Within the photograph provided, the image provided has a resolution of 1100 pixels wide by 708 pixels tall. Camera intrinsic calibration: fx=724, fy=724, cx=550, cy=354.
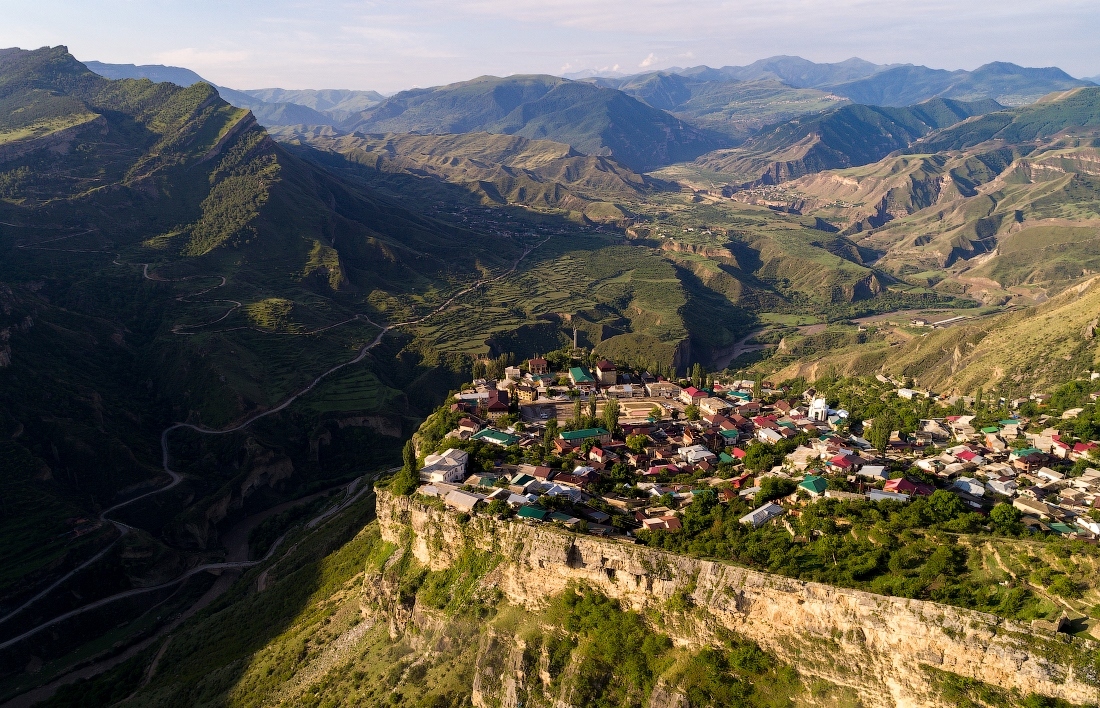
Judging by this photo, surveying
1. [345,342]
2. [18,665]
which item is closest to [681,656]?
[18,665]

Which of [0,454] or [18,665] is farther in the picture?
[0,454]

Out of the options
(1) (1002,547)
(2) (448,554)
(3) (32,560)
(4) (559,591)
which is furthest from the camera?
(3) (32,560)

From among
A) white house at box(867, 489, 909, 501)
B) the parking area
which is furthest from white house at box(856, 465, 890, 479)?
the parking area

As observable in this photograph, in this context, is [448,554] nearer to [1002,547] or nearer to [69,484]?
[1002,547]

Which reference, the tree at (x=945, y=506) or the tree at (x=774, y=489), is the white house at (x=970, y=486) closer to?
the tree at (x=945, y=506)

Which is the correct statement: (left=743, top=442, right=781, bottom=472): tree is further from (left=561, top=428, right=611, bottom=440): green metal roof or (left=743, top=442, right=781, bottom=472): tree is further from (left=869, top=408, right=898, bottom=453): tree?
(left=561, top=428, right=611, bottom=440): green metal roof

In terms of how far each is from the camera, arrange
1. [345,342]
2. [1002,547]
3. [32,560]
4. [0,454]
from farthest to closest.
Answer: [345,342]
[0,454]
[32,560]
[1002,547]

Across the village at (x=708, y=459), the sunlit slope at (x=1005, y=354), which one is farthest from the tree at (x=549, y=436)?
the sunlit slope at (x=1005, y=354)
